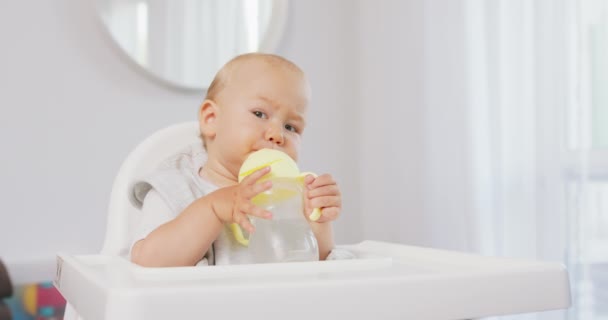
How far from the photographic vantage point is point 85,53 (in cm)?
194

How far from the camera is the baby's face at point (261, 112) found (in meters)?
0.91

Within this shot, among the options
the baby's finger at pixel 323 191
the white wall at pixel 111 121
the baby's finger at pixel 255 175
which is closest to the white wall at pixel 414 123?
the white wall at pixel 111 121

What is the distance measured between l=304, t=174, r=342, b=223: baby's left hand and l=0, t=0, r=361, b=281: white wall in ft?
4.25

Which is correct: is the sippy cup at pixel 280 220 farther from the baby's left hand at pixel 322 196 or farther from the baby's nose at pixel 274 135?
the baby's nose at pixel 274 135

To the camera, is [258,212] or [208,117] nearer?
[258,212]

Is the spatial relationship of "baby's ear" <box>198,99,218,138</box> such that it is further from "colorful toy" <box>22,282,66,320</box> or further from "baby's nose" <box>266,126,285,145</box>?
"colorful toy" <box>22,282,66,320</box>

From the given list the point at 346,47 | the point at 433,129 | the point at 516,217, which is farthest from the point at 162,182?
the point at 346,47

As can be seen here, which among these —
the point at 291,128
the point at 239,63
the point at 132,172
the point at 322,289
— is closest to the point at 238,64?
the point at 239,63

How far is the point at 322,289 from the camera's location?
0.52 m

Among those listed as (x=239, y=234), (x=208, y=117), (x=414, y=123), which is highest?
(x=208, y=117)

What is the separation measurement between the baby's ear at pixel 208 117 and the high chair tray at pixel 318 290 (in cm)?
31

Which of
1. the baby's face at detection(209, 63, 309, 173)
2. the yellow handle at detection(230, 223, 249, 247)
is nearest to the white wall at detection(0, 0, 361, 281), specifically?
the baby's face at detection(209, 63, 309, 173)

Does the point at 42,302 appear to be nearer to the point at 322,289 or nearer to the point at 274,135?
the point at 274,135

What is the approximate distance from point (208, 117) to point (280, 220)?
0.31 m
